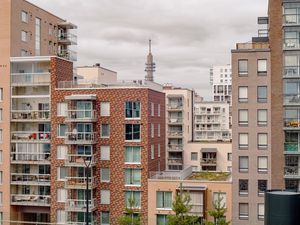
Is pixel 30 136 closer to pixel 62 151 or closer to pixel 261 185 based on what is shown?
pixel 62 151

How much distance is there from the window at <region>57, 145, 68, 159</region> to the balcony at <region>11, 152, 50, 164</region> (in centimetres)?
159

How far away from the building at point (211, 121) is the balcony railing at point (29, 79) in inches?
2852

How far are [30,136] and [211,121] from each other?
7658 centimetres

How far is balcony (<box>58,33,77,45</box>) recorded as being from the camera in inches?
2562

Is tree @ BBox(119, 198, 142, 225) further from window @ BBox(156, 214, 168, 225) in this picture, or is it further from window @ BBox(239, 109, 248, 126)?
window @ BBox(239, 109, 248, 126)

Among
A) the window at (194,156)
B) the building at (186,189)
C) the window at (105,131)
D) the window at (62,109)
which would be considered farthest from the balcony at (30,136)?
the window at (194,156)

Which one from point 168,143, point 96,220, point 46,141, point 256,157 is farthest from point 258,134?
point 168,143

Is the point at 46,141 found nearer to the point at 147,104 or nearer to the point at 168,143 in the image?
the point at 147,104

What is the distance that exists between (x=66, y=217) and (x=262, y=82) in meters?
26.1

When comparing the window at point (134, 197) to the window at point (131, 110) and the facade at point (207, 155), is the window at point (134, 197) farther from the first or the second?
the facade at point (207, 155)

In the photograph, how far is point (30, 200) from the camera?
173 ft

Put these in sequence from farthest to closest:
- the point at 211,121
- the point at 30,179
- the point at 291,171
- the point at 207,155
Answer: the point at 211,121 → the point at 207,155 → the point at 30,179 → the point at 291,171

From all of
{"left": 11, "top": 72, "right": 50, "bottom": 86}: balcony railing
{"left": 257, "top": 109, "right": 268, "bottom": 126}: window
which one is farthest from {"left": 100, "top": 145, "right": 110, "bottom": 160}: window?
{"left": 257, "top": 109, "right": 268, "bottom": 126}: window

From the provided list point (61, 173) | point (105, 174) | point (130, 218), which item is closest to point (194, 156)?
Result: point (105, 174)
